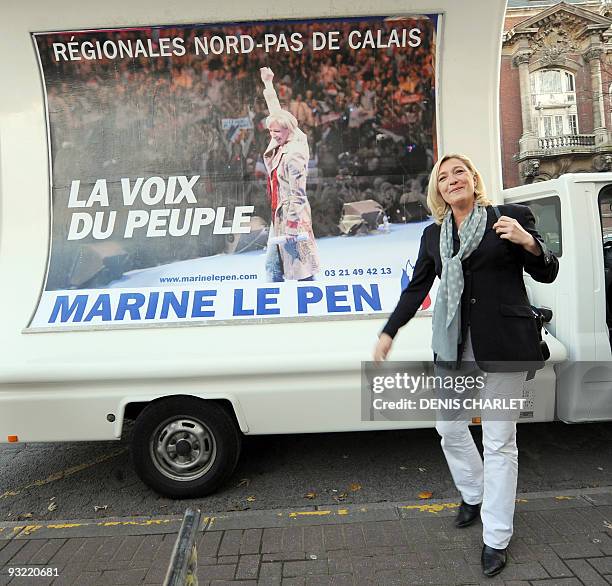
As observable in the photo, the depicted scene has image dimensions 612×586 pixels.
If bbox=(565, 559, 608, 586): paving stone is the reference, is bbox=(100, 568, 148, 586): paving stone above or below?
below

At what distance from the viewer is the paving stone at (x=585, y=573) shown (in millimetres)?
2393

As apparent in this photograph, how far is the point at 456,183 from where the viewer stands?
2.47 metres

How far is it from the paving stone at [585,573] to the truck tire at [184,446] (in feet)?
6.48

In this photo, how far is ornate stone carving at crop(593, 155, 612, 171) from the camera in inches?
963

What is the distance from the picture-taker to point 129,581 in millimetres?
2586

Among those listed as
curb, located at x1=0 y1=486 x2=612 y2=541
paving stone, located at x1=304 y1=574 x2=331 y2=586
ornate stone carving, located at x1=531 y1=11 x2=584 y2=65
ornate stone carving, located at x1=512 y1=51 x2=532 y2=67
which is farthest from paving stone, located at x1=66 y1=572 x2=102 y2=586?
ornate stone carving, located at x1=531 y1=11 x2=584 y2=65

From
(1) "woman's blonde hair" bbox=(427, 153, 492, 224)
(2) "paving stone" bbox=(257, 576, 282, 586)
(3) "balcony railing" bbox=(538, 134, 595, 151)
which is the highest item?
(3) "balcony railing" bbox=(538, 134, 595, 151)

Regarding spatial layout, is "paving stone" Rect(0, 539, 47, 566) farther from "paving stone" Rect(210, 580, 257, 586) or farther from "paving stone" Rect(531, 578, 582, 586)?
"paving stone" Rect(531, 578, 582, 586)

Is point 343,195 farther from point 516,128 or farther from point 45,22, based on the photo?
point 516,128

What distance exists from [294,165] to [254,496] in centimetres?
228

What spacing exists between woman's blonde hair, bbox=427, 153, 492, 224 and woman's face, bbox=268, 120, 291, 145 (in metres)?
1.16

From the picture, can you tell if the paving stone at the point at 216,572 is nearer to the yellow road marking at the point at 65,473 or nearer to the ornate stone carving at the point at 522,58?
the yellow road marking at the point at 65,473

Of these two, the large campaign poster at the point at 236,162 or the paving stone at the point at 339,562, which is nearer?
the paving stone at the point at 339,562

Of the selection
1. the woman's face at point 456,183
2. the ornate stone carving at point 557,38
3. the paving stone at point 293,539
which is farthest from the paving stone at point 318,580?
the ornate stone carving at point 557,38
